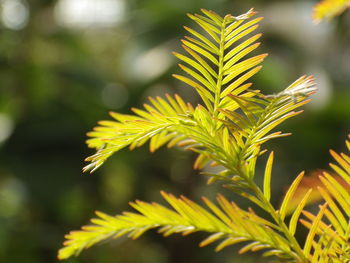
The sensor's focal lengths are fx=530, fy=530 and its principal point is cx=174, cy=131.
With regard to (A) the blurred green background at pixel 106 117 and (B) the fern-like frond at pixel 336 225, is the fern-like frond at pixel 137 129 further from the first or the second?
(A) the blurred green background at pixel 106 117

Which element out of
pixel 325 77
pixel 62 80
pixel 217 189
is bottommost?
pixel 217 189

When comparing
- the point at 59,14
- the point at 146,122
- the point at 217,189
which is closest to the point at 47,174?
the point at 217,189

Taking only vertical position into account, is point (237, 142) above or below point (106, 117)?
below

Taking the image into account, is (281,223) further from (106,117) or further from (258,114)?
(106,117)

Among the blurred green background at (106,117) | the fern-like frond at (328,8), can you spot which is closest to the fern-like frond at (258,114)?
the fern-like frond at (328,8)

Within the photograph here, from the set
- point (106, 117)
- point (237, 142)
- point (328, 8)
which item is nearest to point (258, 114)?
point (237, 142)

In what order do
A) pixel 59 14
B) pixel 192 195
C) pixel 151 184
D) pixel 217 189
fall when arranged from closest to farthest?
pixel 217 189
pixel 192 195
pixel 151 184
pixel 59 14

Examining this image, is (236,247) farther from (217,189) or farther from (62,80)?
(62,80)

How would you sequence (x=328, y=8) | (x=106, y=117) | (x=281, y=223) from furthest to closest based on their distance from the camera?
1. (x=106, y=117)
2. (x=328, y=8)
3. (x=281, y=223)

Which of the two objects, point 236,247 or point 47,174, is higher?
point 47,174
